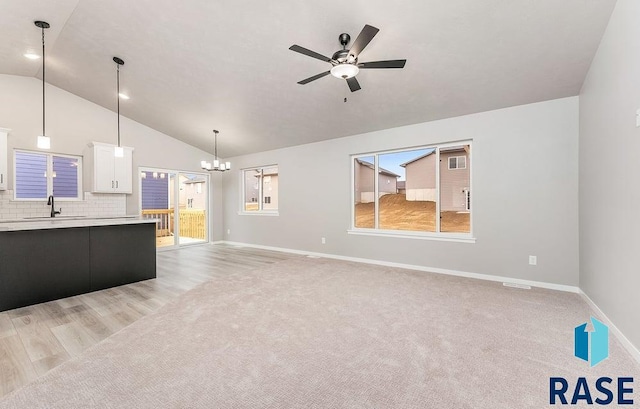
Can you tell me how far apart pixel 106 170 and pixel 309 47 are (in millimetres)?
5096

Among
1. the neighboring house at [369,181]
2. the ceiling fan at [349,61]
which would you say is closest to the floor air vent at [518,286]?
the neighboring house at [369,181]

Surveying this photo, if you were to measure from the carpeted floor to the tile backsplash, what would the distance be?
12.8 ft

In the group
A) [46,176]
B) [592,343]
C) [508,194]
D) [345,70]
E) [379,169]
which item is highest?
[345,70]

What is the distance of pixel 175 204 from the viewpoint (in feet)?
23.2

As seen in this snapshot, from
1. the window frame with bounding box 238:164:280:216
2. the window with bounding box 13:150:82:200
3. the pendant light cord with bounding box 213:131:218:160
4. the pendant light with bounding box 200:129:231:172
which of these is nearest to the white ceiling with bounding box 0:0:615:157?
the pendant light cord with bounding box 213:131:218:160

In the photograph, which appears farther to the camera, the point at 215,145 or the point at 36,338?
the point at 215,145

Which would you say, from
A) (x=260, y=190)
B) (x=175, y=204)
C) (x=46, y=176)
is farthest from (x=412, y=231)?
(x=46, y=176)

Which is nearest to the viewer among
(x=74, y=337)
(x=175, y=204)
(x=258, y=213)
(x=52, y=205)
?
(x=74, y=337)

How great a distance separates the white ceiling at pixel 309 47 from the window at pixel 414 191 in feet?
2.24

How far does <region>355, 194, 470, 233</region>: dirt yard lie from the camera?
457 centimetres

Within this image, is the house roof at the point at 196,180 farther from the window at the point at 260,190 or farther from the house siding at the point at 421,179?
the house siding at the point at 421,179

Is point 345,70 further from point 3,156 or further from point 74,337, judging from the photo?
point 3,156

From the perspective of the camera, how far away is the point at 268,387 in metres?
1.73

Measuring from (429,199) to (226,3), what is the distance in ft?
13.7
